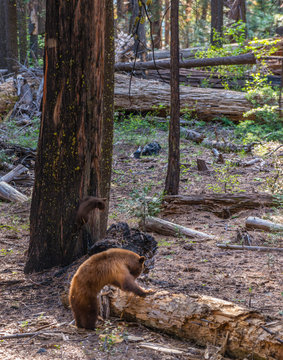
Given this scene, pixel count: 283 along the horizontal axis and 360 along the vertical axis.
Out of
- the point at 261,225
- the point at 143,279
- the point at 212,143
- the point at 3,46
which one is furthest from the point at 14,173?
the point at 3,46

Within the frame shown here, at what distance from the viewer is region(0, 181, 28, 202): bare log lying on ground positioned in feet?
30.2

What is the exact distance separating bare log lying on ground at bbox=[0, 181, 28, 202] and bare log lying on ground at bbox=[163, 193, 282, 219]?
3259 millimetres

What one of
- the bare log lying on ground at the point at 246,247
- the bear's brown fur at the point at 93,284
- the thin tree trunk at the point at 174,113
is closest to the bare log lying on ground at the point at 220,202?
the thin tree trunk at the point at 174,113

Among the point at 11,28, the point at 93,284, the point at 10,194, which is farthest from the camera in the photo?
the point at 11,28

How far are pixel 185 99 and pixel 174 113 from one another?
7752 mm

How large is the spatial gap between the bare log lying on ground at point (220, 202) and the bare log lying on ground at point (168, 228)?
0.89m

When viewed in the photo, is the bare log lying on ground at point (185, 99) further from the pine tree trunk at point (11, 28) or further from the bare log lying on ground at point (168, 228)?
the bare log lying on ground at point (168, 228)

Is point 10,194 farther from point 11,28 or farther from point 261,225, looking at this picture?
point 11,28

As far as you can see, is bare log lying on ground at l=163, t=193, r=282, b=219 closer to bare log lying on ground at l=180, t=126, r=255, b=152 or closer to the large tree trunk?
the large tree trunk

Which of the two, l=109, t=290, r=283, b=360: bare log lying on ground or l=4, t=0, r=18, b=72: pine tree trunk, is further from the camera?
l=4, t=0, r=18, b=72: pine tree trunk

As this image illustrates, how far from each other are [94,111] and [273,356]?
3431 millimetres

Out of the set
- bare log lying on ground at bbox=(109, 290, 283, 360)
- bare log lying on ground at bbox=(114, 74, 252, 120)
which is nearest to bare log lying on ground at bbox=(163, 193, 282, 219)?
bare log lying on ground at bbox=(109, 290, 283, 360)

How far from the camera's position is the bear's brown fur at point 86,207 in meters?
A: 5.18

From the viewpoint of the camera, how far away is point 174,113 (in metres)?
8.31
